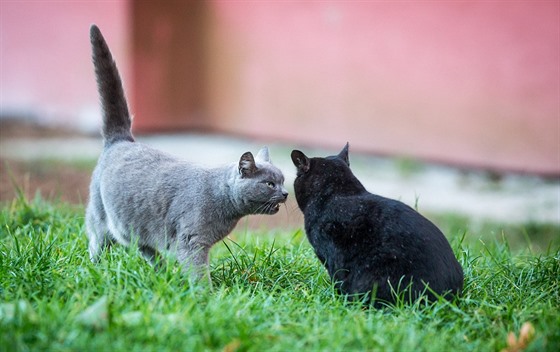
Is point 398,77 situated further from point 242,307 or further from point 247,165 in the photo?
point 242,307

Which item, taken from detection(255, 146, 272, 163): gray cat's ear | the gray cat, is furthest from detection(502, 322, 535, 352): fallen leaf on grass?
detection(255, 146, 272, 163): gray cat's ear

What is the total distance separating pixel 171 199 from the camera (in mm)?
3826

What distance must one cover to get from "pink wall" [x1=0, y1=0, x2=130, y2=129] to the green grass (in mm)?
5837

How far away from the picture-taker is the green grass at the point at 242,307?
8.91 ft

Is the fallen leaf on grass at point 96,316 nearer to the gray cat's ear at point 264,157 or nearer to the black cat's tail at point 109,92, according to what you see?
the gray cat's ear at point 264,157

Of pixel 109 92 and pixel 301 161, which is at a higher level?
pixel 109 92

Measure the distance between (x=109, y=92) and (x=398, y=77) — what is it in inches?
191

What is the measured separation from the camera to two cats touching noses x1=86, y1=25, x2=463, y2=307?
3377 millimetres

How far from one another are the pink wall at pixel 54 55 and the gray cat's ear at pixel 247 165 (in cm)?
633

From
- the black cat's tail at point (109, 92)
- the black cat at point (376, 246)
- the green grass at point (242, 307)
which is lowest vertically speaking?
the green grass at point (242, 307)

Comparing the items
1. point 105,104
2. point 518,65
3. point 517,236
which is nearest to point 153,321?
point 105,104

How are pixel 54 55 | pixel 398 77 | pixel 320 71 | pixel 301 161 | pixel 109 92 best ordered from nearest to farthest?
pixel 301 161 → pixel 109 92 → pixel 398 77 → pixel 320 71 → pixel 54 55

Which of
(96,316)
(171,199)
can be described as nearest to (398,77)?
(171,199)

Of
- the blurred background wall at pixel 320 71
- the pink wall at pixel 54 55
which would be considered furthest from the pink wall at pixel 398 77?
the pink wall at pixel 54 55
